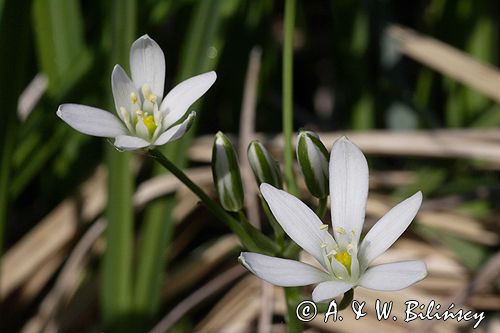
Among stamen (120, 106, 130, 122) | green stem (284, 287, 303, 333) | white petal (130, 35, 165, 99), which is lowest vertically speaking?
green stem (284, 287, 303, 333)

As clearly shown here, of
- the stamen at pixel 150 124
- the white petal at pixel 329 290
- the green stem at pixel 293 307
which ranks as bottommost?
the green stem at pixel 293 307

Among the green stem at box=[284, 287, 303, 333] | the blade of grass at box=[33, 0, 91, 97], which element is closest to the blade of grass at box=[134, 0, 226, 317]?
the blade of grass at box=[33, 0, 91, 97]

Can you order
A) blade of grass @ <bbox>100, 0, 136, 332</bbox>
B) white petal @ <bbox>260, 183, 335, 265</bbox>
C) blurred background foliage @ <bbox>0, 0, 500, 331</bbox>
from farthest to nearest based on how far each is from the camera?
1. blurred background foliage @ <bbox>0, 0, 500, 331</bbox>
2. blade of grass @ <bbox>100, 0, 136, 332</bbox>
3. white petal @ <bbox>260, 183, 335, 265</bbox>

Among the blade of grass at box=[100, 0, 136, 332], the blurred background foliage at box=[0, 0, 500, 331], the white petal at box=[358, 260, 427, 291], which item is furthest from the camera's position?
the blurred background foliage at box=[0, 0, 500, 331]

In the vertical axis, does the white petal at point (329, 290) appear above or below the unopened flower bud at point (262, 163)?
below

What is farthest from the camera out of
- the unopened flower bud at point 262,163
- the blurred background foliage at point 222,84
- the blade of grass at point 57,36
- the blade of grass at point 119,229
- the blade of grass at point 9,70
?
the blade of grass at point 57,36

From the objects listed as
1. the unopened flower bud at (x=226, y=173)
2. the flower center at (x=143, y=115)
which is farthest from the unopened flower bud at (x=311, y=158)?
the flower center at (x=143, y=115)

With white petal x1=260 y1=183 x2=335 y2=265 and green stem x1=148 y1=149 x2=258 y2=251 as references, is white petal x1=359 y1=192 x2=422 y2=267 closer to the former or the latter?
white petal x1=260 y1=183 x2=335 y2=265

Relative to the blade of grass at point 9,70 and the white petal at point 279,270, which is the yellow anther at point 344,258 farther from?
the blade of grass at point 9,70

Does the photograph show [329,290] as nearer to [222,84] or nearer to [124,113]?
[124,113]
